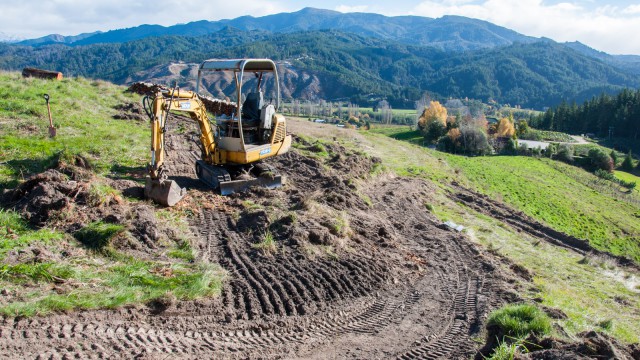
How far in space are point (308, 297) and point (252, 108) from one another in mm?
7174

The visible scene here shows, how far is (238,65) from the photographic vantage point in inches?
439

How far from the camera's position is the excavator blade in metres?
11.9

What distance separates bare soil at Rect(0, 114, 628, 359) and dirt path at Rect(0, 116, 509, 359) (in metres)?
0.02

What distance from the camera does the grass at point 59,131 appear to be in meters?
11.4

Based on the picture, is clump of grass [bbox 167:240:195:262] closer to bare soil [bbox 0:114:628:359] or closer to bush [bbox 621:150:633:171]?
bare soil [bbox 0:114:628:359]

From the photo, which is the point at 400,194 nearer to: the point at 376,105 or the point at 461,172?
the point at 461,172

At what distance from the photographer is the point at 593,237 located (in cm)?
2377

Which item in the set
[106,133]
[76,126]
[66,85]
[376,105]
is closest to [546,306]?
[106,133]

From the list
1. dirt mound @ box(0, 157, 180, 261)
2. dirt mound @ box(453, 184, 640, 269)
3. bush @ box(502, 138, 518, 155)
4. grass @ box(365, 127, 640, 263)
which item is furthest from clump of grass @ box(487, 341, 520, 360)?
bush @ box(502, 138, 518, 155)

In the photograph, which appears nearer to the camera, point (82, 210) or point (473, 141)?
point (82, 210)

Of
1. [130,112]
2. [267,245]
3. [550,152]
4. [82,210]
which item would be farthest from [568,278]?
[550,152]

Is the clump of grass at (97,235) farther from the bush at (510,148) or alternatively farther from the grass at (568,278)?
the bush at (510,148)

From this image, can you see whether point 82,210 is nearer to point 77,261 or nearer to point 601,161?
point 77,261

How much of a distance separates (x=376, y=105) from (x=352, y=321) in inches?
6527
